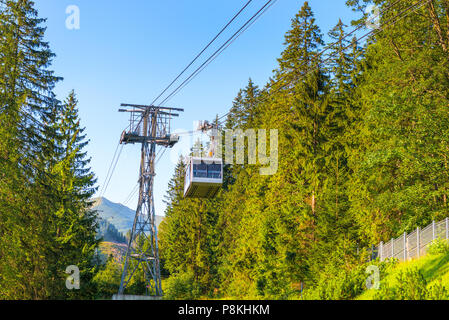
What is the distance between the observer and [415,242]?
75.7 ft

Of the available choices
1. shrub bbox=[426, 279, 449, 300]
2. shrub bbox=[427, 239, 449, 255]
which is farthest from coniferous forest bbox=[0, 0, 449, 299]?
shrub bbox=[427, 239, 449, 255]

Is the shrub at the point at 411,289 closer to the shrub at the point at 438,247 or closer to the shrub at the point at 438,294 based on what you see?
the shrub at the point at 438,294

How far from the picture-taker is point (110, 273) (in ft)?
191

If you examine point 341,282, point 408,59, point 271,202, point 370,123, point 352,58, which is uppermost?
point 352,58

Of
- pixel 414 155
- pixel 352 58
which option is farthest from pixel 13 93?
pixel 352 58

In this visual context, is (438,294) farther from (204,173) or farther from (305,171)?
(305,171)

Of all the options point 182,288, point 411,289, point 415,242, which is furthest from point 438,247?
point 182,288

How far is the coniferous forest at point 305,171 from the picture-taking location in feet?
77.6

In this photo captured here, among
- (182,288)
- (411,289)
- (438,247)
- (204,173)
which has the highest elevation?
(204,173)

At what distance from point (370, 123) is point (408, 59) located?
4171 millimetres

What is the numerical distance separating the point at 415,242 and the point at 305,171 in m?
13.7

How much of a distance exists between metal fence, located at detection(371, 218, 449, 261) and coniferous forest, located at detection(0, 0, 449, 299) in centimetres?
140

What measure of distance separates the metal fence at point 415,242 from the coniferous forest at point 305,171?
4.60 ft
